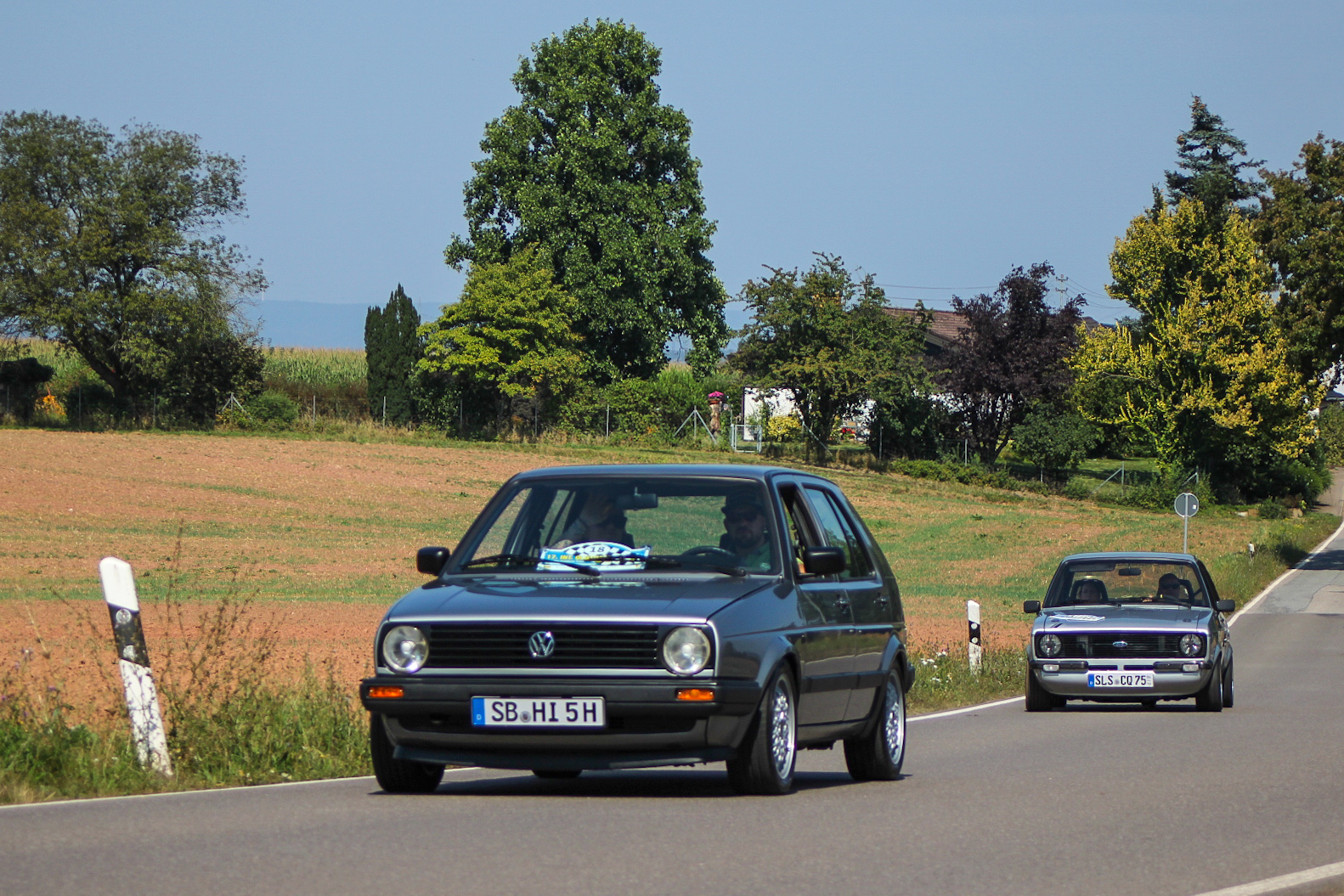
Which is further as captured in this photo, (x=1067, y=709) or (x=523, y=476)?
(x=1067, y=709)

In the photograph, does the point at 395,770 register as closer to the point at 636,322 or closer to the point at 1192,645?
the point at 1192,645

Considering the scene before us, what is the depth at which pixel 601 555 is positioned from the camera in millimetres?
8867

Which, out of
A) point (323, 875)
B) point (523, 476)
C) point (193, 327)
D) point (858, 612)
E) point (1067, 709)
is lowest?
point (1067, 709)

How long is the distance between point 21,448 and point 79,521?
1353cm

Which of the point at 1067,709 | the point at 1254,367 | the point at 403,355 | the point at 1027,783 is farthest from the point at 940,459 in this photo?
the point at 1027,783

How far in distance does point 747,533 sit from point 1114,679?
9270 mm

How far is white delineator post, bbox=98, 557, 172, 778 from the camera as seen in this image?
8867 millimetres

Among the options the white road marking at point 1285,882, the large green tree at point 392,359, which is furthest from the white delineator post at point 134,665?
the large green tree at point 392,359

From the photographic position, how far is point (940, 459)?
80.9m

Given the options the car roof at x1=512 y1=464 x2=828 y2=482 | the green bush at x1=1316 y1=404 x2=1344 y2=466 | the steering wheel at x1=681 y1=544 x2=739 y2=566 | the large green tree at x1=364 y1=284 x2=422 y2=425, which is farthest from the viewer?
the green bush at x1=1316 y1=404 x2=1344 y2=466

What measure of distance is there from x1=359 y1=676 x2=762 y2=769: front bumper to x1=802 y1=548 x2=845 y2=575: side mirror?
0.96 meters

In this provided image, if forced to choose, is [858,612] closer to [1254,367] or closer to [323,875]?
[323,875]

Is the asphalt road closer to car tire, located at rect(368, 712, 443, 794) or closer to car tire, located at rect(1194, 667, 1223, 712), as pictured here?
car tire, located at rect(368, 712, 443, 794)

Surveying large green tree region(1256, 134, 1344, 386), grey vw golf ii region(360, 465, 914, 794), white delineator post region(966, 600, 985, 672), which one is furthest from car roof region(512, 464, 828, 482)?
large green tree region(1256, 134, 1344, 386)
